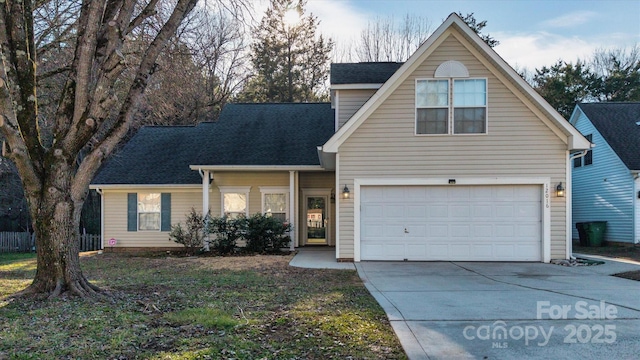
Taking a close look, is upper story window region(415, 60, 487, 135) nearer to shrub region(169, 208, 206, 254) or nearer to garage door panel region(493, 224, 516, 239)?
garage door panel region(493, 224, 516, 239)

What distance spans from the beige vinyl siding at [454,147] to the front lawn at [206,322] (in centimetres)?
370

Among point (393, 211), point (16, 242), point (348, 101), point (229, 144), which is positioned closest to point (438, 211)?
point (393, 211)

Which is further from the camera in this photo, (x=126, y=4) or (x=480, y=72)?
(x=480, y=72)

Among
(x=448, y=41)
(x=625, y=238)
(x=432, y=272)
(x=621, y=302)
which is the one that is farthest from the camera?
(x=625, y=238)

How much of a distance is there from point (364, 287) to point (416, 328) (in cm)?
267

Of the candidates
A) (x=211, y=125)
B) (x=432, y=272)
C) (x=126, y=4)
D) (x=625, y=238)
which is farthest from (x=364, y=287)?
(x=625, y=238)

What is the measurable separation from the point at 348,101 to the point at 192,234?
6.78 metres

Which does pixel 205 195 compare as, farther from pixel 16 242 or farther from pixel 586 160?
pixel 586 160

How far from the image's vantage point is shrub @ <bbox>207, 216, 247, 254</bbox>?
13133mm

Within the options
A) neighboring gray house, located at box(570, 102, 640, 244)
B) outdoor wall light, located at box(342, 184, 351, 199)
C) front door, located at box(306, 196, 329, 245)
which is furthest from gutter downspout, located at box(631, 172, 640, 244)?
outdoor wall light, located at box(342, 184, 351, 199)


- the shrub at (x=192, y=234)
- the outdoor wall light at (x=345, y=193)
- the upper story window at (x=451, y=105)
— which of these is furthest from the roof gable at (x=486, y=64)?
the shrub at (x=192, y=234)

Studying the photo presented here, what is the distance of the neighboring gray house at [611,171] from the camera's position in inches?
603

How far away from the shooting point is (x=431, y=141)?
36.0 ft

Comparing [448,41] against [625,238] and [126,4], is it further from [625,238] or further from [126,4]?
[625,238]
